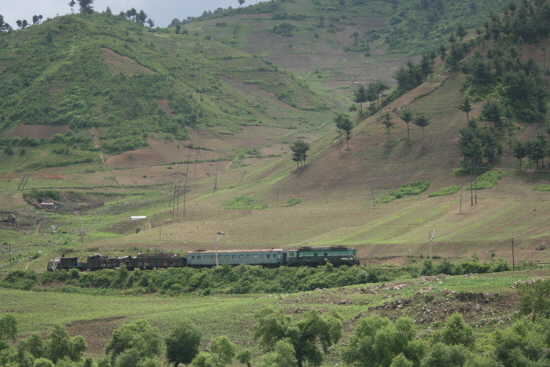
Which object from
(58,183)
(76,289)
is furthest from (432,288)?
(58,183)

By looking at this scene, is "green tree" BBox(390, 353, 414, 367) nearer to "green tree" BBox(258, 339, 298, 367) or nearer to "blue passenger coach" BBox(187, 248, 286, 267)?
"green tree" BBox(258, 339, 298, 367)

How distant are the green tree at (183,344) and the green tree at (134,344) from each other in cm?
78

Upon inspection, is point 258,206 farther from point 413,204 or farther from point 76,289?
point 76,289

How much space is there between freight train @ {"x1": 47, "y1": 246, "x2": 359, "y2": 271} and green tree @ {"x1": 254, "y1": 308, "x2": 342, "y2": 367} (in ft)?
90.8

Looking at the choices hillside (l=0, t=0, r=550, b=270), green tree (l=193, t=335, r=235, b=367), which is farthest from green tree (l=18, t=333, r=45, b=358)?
hillside (l=0, t=0, r=550, b=270)

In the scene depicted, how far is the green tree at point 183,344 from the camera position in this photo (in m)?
47.4

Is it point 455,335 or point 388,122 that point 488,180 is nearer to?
point 388,122

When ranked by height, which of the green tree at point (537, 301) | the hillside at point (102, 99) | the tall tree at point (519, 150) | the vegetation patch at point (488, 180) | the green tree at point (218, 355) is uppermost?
the hillside at point (102, 99)

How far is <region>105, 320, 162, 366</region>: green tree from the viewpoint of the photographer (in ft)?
148

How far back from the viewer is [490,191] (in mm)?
94500

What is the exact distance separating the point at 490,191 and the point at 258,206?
1293 inches

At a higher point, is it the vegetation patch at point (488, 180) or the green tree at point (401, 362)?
the vegetation patch at point (488, 180)

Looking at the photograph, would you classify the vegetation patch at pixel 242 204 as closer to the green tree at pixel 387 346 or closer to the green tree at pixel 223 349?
the green tree at pixel 223 349

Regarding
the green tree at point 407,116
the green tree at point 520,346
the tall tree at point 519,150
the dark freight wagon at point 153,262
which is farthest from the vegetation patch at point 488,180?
the green tree at point 520,346
